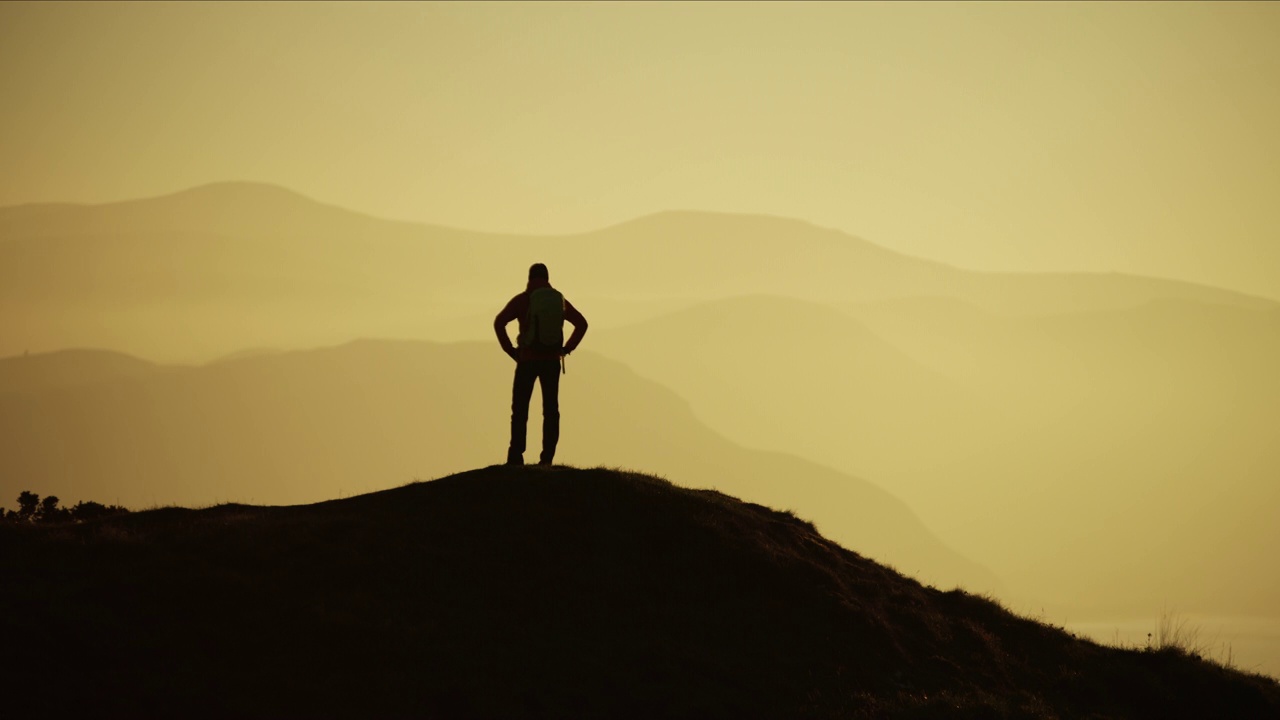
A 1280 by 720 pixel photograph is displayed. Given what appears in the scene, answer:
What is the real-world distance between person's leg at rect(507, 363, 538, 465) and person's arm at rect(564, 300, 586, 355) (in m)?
0.83

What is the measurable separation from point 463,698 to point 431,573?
330 centimetres

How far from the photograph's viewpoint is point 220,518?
1927 centimetres

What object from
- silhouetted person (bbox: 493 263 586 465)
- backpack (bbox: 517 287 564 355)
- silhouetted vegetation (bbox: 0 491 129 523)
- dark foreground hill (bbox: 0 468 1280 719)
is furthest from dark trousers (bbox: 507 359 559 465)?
silhouetted vegetation (bbox: 0 491 129 523)

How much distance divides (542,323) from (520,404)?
5.64ft

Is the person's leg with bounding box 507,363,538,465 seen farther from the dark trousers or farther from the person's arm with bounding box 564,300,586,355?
the person's arm with bounding box 564,300,586,355

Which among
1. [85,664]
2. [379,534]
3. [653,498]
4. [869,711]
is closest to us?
[85,664]

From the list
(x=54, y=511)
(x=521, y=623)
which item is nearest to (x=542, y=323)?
(x=521, y=623)

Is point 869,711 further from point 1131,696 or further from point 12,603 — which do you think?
point 12,603

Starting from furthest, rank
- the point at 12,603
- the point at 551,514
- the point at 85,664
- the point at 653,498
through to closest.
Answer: the point at 653,498 < the point at 551,514 < the point at 12,603 < the point at 85,664

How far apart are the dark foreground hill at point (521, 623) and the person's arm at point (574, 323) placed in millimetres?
2522

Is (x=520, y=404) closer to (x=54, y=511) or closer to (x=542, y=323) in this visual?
(x=542, y=323)

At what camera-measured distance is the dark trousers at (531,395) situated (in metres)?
22.2

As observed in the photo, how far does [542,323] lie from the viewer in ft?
72.2

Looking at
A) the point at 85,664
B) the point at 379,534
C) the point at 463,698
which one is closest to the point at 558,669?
A: the point at 463,698
